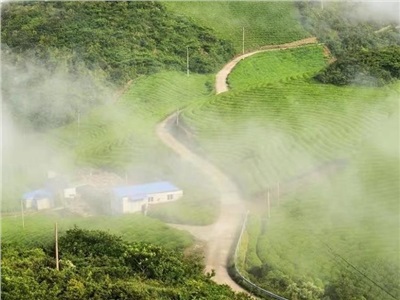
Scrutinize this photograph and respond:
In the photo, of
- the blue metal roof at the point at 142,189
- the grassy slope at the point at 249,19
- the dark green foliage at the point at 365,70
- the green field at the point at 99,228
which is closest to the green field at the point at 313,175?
the dark green foliage at the point at 365,70

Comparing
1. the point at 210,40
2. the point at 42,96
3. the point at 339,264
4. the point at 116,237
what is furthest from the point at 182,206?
the point at 210,40

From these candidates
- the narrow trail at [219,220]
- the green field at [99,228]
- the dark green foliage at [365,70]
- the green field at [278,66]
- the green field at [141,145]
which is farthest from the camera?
the green field at [278,66]

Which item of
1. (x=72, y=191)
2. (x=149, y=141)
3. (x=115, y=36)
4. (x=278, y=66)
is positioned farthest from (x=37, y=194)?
(x=278, y=66)

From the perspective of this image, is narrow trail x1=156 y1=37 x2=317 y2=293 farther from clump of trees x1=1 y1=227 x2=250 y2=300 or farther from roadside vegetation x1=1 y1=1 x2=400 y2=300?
clump of trees x1=1 y1=227 x2=250 y2=300

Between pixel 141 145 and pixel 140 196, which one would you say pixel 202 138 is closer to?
pixel 141 145

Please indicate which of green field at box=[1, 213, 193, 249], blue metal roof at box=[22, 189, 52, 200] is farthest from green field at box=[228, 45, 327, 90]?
green field at box=[1, 213, 193, 249]

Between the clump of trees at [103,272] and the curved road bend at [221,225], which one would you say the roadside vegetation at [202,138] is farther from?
the curved road bend at [221,225]
